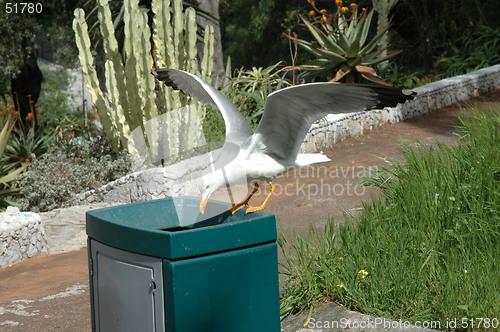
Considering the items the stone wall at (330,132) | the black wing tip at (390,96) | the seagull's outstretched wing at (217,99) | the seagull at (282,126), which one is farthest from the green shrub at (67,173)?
the black wing tip at (390,96)

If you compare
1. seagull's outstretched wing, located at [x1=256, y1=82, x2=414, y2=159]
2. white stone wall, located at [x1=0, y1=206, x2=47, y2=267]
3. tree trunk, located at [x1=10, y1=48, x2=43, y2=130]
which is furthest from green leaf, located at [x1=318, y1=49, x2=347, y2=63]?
seagull's outstretched wing, located at [x1=256, y1=82, x2=414, y2=159]

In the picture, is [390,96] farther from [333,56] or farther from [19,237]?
[333,56]

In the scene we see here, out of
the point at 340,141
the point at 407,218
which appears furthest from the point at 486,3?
the point at 407,218

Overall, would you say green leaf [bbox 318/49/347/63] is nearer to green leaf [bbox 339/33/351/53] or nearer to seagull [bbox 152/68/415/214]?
green leaf [bbox 339/33/351/53]

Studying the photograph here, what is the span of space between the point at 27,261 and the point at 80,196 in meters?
2.40

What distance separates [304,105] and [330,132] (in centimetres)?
743

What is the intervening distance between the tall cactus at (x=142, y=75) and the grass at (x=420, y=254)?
514cm

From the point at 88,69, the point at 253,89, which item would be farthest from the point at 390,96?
the point at 253,89

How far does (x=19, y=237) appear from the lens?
25.3ft

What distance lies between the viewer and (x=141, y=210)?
3.90 meters

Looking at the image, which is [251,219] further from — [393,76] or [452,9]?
[452,9]

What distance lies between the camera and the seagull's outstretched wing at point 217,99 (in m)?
4.03

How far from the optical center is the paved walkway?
5.67m

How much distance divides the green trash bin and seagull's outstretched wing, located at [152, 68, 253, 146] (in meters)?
0.69
